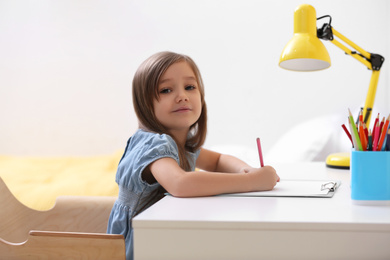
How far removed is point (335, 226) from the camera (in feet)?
1.79

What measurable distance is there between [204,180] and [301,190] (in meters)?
0.19

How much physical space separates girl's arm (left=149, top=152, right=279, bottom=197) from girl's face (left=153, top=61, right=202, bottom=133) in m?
0.19

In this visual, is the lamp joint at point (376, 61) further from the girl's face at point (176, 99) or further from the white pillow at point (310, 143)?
the white pillow at point (310, 143)

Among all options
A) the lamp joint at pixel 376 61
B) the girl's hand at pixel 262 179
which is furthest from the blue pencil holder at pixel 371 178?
the lamp joint at pixel 376 61

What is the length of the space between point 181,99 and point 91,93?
2.03m

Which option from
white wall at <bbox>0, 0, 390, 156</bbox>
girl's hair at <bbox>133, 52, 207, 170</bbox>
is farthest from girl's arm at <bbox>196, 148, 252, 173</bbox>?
white wall at <bbox>0, 0, 390, 156</bbox>

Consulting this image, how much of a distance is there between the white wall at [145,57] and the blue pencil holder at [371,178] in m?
1.81

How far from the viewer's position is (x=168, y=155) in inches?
32.9

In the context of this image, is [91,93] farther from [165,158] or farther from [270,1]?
[165,158]

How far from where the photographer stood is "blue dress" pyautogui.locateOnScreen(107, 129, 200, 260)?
848mm

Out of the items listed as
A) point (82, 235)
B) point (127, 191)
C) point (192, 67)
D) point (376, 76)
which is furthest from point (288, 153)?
point (82, 235)

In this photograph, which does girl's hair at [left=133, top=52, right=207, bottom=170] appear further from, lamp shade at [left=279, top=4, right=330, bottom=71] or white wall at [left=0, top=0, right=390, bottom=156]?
white wall at [left=0, top=0, right=390, bottom=156]

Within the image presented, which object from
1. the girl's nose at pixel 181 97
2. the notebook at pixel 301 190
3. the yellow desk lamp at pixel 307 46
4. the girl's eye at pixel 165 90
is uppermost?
the yellow desk lamp at pixel 307 46

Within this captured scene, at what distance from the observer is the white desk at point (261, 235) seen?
1.80 feet
